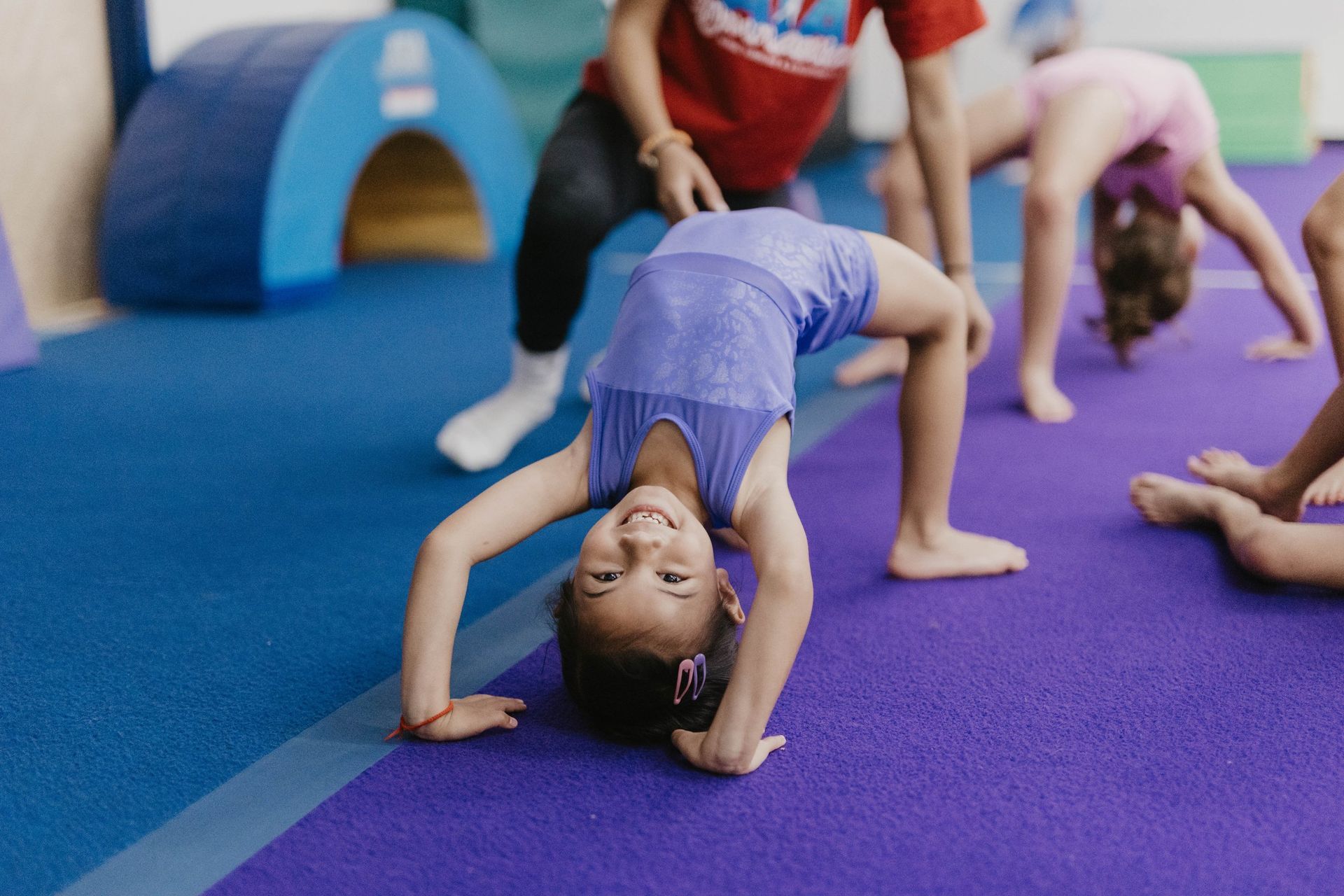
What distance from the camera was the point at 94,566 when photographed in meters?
1.75

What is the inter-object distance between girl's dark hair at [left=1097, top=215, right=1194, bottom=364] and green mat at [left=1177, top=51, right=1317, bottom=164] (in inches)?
145

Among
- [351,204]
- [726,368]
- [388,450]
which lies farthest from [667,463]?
[351,204]

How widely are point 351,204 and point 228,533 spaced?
2582mm

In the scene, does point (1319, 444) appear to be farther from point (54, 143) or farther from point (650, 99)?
point (54, 143)

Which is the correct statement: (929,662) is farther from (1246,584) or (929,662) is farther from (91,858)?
(91,858)

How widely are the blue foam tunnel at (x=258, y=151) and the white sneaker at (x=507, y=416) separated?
4.12ft

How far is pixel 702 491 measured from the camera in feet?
4.48

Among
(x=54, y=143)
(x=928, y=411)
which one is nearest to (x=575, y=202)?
(x=928, y=411)

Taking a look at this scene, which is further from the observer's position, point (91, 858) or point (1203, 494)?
point (1203, 494)

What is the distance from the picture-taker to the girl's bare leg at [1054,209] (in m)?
2.43

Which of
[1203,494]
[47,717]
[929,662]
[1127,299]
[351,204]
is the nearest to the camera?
[47,717]

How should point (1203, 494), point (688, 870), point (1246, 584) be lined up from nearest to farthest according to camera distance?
point (688, 870) → point (1246, 584) → point (1203, 494)

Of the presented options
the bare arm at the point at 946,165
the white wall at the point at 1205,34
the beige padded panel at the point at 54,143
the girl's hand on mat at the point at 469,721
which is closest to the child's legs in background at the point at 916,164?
the bare arm at the point at 946,165

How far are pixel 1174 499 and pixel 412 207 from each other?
3.05 m
